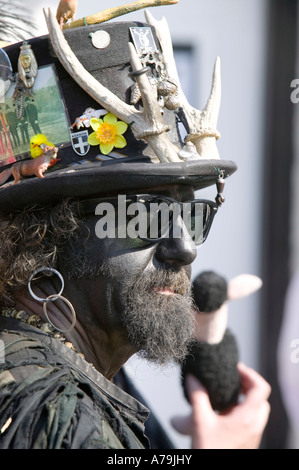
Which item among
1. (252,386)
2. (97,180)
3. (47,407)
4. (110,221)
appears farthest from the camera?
(252,386)

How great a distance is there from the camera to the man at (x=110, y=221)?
260cm

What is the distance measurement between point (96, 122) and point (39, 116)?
21cm

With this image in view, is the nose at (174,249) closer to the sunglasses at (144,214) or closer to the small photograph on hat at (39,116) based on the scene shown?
the sunglasses at (144,214)

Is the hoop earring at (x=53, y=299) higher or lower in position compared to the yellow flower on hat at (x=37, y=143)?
lower

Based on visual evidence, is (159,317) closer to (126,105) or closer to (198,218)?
(198,218)

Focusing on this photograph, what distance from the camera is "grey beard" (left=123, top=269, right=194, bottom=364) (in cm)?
267

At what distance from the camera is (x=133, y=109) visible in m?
2.67

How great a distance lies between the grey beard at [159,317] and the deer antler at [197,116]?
469mm

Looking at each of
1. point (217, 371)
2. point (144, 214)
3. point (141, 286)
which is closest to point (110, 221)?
point (144, 214)

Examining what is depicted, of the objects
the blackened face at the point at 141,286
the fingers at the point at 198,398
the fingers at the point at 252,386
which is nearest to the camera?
the blackened face at the point at 141,286

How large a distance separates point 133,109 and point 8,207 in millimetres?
565

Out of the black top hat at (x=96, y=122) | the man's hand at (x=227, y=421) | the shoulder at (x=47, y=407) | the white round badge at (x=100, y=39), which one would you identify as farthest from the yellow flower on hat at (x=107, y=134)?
the man's hand at (x=227, y=421)

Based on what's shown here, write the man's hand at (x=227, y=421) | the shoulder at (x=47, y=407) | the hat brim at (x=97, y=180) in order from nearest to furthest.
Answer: the shoulder at (x=47, y=407) < the hat brim at (x=97, y=180) < the man's hand at (x=227, y=421)

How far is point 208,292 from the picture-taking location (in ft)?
14.3
